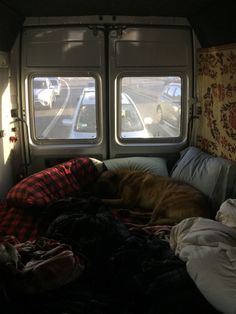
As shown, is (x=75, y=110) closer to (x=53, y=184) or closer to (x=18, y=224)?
(x=53, y=184)

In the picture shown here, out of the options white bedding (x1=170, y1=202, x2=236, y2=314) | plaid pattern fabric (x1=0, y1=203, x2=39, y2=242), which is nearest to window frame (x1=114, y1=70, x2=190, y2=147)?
plaid pattern fabric (x1=0, y1=203, x2=39, y2=242)

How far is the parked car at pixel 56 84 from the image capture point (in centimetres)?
375

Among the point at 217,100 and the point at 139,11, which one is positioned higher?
the point at 139,11

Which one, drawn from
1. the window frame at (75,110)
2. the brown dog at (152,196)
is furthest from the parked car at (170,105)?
the brown dog at (152,196)

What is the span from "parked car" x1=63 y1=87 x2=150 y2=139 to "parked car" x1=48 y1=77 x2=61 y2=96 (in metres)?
0.25

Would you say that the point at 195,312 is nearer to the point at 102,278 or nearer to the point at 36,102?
the point at 102,278

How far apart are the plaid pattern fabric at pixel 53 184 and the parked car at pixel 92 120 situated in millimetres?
381

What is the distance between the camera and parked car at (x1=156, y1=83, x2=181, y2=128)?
3846 millimetres

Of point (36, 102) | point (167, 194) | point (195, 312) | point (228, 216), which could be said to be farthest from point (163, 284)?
point (36, 102)

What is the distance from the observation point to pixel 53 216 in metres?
2.76

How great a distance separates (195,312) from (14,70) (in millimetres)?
2980

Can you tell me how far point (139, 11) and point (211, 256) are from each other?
2.42 metres

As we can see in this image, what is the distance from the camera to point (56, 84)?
376cm

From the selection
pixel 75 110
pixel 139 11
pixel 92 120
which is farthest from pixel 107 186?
pixel 139 11
